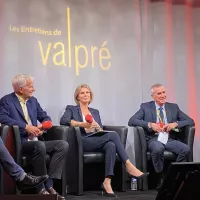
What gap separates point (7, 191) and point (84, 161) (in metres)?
0.87

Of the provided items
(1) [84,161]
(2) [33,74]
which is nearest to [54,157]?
(1) [84,161]

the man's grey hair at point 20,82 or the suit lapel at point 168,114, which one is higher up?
the man's grey hair at point 20,82

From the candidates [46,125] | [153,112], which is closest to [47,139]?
[46,125]

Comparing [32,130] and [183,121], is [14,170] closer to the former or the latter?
[32,130]

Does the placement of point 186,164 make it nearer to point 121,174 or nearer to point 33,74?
point 121,174

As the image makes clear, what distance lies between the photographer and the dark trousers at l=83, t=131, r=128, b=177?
16.5ft

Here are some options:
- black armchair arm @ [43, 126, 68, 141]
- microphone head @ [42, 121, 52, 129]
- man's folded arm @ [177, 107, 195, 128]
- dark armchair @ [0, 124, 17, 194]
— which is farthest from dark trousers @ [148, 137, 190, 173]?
dark armchair @ [0, 124, 17, 194]

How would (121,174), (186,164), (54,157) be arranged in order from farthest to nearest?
(121,174) → (54,157) → (186,164)

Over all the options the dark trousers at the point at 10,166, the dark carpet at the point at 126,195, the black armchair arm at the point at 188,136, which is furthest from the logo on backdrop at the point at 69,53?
the dark trousers at the point at 10,166

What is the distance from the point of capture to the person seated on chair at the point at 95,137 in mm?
4992

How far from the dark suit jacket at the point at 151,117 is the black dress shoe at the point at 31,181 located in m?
1.63

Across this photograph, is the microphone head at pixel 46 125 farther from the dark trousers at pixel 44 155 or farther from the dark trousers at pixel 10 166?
the dark trousers at pixel 10 166

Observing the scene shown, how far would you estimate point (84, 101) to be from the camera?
550 centimetres

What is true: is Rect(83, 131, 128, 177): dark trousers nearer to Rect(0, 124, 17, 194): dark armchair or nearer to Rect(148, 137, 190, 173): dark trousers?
Rect(148, 137, 190, 173): dark trousers
